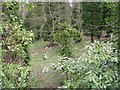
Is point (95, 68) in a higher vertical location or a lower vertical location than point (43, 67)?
higher

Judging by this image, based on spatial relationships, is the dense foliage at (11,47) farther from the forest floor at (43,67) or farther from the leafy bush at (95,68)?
the forest floor at (43,67)

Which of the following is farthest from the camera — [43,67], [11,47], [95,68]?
[43,67]

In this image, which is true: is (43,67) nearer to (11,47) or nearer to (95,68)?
(11,47)

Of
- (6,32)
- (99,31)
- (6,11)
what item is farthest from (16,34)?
(99,31)

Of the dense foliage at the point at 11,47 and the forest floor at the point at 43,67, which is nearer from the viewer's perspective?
the dense foliage at the point at 11,47

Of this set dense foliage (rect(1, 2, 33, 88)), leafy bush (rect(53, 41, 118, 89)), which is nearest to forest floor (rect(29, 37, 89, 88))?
dense foliage (rect(1, 2, 33, 88))

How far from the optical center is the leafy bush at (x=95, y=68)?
146 centimetres

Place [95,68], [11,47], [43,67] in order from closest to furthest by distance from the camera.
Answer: [95,68] → [11,47] → [43,67]

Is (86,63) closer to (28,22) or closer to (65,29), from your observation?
(65,29)

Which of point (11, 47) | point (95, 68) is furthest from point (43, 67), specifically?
point (95, 68)

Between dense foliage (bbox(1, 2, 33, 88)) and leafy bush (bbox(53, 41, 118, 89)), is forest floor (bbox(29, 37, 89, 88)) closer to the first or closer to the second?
dense foliage (bbox(1, 2, 33, 88))

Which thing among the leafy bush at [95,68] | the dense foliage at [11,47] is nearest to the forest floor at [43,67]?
the dense foliage at [11,47]

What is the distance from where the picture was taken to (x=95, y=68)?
5.00 ft

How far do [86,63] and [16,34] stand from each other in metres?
0.82
